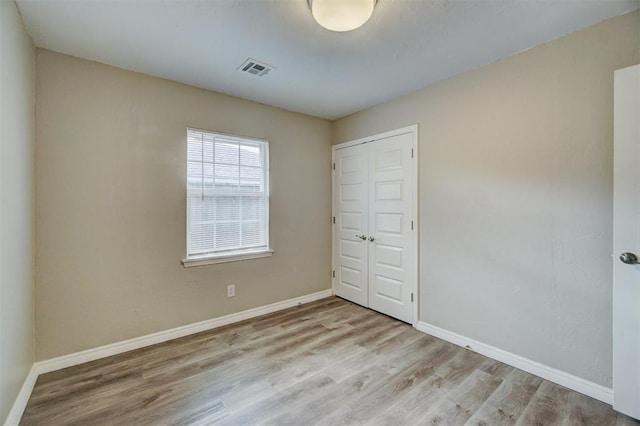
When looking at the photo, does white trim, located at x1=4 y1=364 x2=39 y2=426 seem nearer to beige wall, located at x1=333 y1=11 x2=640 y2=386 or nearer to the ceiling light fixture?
the ceiling light fixture

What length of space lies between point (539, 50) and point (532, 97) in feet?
1.08

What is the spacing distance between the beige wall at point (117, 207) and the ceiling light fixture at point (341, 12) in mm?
1685

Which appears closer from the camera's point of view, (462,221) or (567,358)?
(567,358)

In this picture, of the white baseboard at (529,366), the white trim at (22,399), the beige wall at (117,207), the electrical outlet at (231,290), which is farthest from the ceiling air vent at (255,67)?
the white baseboard at (529,366)

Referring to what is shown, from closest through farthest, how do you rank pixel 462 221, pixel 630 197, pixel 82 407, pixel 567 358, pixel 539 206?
pixel 630 197
pixel 82 407
pixel 567 358
pixel 539 206
pixel 462 221

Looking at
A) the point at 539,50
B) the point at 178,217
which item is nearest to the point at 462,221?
the point at 539,50

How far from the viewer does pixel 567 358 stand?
6.37ft

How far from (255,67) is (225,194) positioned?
1269 mm

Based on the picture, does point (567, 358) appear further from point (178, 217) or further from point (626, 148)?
point (178, 217)

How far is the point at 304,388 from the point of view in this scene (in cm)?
191

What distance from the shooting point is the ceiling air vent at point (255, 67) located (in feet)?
7.51

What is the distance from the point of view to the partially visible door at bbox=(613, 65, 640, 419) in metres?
1.60

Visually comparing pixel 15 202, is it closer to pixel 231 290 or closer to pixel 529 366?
pixel 231 290

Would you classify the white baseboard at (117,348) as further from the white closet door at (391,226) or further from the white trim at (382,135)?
the white trim at (382,135)
